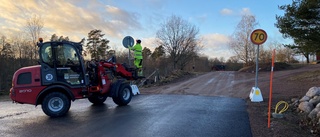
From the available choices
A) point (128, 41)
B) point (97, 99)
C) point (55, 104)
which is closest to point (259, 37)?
point (128, 41)

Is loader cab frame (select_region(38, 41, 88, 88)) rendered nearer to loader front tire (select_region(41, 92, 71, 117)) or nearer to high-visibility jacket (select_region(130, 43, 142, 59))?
loader front tire (select_region(41, 92, 71, 117))

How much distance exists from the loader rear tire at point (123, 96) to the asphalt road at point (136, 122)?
2.28 ft

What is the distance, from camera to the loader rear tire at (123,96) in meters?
10.1

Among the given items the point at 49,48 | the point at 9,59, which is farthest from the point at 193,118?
the point at 9,59

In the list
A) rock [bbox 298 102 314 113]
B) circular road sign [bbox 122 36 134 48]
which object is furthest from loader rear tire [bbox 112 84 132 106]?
rock [bbox 298 102 314 113]

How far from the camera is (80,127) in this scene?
677cm

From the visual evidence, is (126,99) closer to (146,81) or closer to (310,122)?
(310,122)

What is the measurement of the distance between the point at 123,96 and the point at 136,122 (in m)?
3.26

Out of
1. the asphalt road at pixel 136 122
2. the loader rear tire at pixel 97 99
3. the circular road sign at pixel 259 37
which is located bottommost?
the asphalt road at pixel 136 122

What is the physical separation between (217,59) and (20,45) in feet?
159

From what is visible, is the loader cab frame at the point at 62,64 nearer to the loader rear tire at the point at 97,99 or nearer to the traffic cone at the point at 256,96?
the loader rear tire at the point at 97,99

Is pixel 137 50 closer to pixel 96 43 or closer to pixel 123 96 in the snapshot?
pixel 123 96

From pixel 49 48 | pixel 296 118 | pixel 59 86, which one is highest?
pixel 49 48

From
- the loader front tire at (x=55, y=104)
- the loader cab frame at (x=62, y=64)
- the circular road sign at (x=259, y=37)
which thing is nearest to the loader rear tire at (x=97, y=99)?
the loader cab frame at (x=62, y=64)
